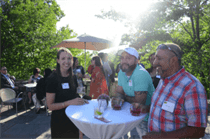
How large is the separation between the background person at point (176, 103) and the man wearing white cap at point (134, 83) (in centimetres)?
31

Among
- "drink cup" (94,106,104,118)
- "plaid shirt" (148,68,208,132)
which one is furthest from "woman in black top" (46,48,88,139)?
"plaid shirt" (148,68,208,132)

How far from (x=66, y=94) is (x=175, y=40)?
213 inches

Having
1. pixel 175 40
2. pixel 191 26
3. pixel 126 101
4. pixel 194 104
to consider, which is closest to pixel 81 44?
pixel 175 40

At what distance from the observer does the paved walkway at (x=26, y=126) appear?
12.5 ft

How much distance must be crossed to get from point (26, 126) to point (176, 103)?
4543mm

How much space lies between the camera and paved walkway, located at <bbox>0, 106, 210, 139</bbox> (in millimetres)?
3825

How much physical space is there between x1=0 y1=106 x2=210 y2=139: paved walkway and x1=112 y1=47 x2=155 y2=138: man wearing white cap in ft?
5.84

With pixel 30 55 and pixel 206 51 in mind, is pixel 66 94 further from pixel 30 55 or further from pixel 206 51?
pixel 30 55

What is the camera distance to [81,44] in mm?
7703

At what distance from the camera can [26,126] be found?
4488 millimetres

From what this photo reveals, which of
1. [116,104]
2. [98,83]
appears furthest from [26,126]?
[116,104]

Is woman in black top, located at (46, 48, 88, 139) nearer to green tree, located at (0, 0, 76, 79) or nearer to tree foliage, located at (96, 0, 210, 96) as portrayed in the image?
tree foliage, located at (96, 0, 210, 96)

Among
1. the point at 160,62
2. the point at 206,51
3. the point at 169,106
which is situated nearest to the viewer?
the point at 169,106

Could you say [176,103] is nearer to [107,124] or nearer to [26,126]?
[107,124]
